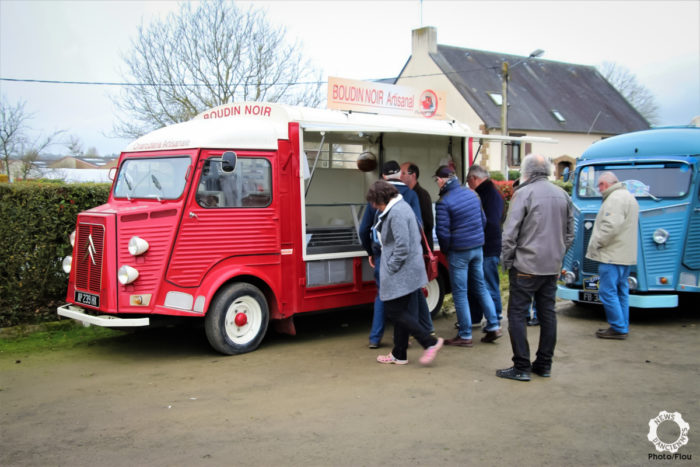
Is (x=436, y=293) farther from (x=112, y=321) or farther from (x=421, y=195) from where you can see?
(x=112, y=321)

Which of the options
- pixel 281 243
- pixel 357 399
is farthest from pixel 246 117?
pixel 357 399

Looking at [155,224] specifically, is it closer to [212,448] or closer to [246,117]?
[246,117]

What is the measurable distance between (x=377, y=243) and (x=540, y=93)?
38.5m

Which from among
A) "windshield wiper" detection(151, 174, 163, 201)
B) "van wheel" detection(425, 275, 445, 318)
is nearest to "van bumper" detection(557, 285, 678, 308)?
"van wheel" detection(425, 275, 445, 318)

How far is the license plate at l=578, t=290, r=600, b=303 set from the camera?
27.6ft

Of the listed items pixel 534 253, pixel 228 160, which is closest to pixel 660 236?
pixel 534 253

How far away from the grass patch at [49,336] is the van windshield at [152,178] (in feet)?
5.78

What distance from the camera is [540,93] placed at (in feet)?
138

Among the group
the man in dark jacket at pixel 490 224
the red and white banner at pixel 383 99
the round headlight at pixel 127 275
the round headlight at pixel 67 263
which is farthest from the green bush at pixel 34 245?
the man in dark jacket at pixel 490 224

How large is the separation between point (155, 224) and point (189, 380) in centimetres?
162

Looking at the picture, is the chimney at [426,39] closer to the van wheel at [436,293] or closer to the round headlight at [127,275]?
the van wheel at [436,293]

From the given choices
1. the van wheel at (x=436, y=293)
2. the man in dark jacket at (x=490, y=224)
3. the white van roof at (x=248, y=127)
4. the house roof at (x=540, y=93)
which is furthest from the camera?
the house roof at (x=540, y=93)

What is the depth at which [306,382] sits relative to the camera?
5902mm

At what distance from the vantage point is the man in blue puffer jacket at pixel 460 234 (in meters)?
7.00
